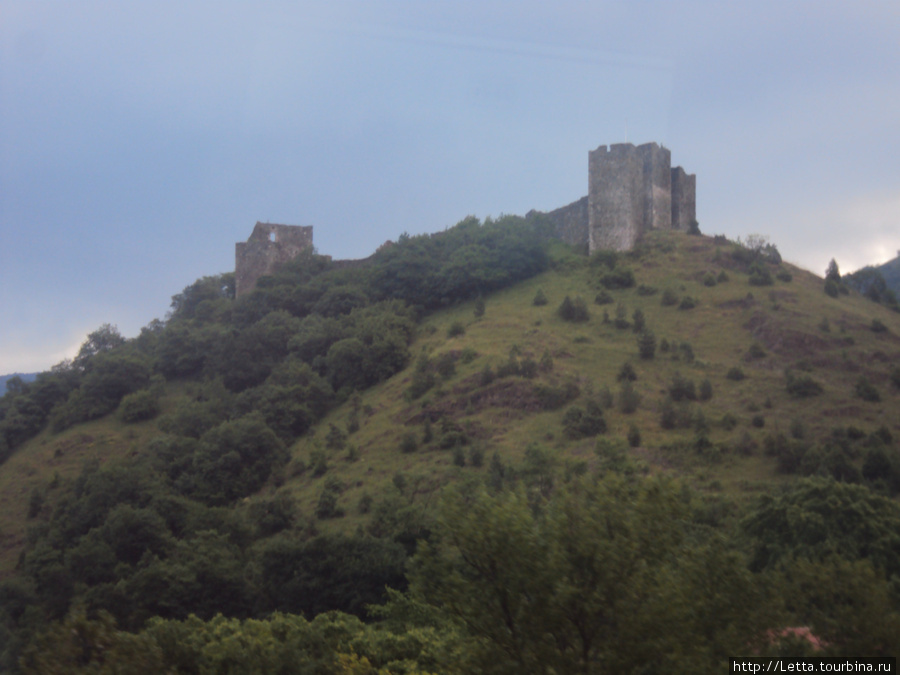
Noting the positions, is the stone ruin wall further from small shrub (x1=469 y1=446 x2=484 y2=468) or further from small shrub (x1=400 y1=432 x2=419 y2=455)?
small shrub (x1=469 y1=446 x2=484 y2=468)

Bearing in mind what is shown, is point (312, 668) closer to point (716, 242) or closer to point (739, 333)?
point (739, 333)

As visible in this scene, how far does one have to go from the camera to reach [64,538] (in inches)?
1115

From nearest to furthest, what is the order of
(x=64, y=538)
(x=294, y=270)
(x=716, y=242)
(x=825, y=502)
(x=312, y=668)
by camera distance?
(x=312, y=668)
(x=825, y=502)
(x=64, y=538)
(x=716, y=242)
(x=294, y=270)

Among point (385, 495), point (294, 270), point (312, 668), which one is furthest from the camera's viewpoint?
point (294, 270)

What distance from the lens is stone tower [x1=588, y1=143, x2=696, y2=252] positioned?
42.0 metres

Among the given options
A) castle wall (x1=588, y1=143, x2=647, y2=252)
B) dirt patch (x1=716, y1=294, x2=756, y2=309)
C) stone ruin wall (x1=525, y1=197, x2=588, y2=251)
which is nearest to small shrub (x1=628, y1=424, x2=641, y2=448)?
dirt patch (x1=716, y1=294, x2=756, y2=309)

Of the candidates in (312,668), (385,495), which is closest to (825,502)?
(312,668)

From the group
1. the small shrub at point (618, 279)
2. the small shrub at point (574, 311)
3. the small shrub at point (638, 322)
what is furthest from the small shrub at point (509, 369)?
the small shrub at point (618, 279)

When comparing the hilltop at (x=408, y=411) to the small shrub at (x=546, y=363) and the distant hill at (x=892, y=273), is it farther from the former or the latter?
the distant hill at (x=892, y=273)

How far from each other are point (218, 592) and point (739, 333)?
23.7 m

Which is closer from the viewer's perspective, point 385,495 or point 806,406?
point 385,495

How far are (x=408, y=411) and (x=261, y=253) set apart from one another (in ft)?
77.3

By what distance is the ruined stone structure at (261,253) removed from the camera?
53.1 m

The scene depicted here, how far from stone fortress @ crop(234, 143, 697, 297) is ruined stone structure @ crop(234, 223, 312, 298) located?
58.6 feet
